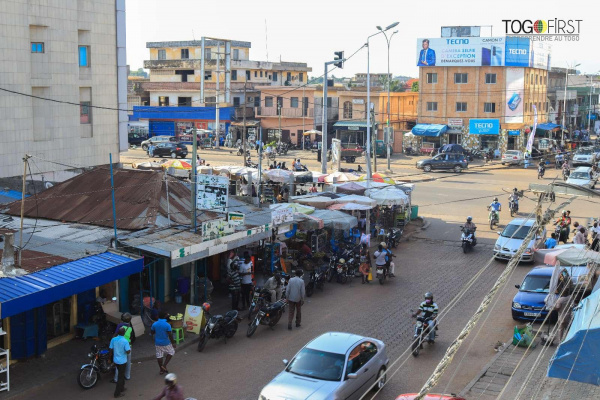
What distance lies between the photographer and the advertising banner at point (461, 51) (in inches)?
2443

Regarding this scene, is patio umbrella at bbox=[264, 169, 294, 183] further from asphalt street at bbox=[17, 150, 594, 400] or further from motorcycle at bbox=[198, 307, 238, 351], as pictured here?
motorcycle at bbox=[198, 307, 238, 351]

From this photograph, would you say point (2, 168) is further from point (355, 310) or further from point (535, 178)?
point (535, 178)

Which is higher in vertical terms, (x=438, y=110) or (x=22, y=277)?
(x=438, y=110)

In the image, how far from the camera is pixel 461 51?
62906mm

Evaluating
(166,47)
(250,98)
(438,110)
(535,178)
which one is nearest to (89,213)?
(535,178)

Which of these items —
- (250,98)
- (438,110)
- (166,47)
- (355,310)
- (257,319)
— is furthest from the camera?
(166,47)

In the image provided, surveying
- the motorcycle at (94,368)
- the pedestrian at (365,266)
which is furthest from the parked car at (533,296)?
the motorcycle at (94,368)

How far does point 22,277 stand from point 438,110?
2157 inches

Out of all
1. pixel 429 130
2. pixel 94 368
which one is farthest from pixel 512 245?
pixel 429 130

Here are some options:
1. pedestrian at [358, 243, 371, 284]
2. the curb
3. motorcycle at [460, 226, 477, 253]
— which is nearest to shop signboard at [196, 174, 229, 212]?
pedestrian at [358, 243, 371, 284]

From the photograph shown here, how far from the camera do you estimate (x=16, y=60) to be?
89.8ft

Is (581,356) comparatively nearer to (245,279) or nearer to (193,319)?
(193,319)

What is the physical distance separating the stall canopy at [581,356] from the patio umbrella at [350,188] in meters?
18.8

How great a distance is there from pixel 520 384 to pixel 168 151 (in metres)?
48.5
